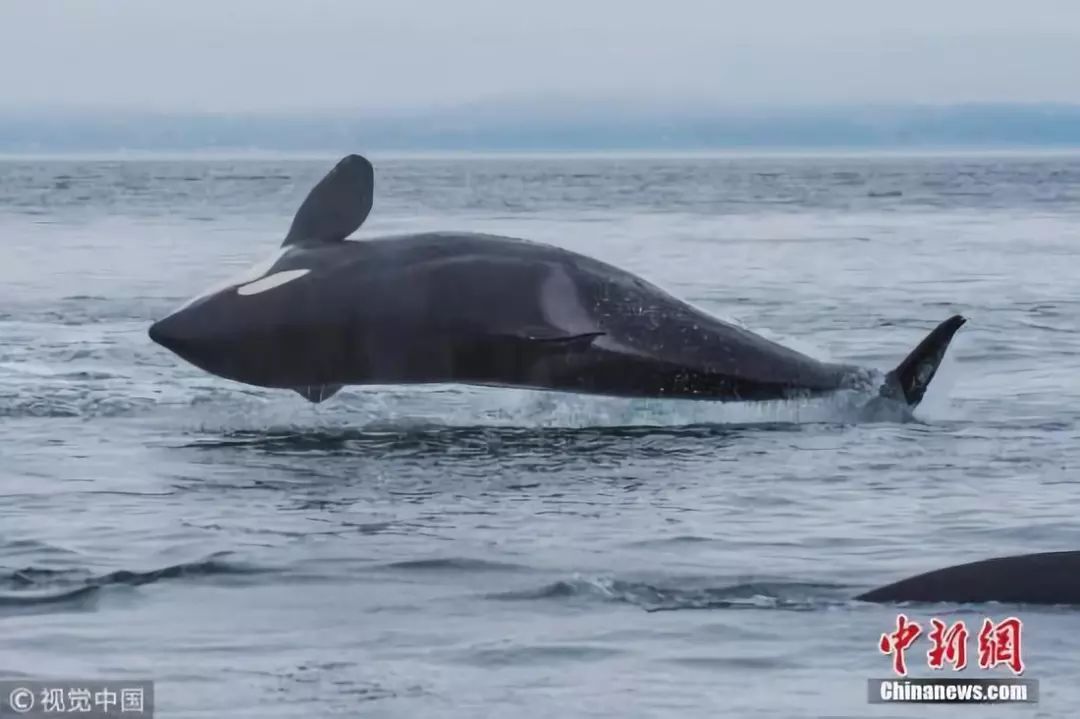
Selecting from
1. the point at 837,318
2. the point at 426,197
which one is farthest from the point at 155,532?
the point at 426,197

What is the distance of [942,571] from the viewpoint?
10.5m

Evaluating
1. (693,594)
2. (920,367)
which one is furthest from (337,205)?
(693,594)

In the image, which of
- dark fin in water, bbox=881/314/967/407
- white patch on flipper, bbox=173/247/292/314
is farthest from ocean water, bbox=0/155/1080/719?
white patch on flipper, bbox=173/247/292/314

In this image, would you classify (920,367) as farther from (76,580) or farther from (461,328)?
(76,580)

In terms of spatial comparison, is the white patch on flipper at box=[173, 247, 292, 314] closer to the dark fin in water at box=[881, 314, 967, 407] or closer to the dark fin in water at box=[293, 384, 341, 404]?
the dark fin in water at box=[293, 384, 341, 404]

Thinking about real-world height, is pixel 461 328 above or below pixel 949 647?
above

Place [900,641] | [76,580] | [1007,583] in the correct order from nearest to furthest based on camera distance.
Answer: [900,641] < [1007,583] < [76,580]

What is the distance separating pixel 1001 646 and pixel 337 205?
26.1 ft

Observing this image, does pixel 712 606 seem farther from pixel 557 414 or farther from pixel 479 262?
pixel 557 414

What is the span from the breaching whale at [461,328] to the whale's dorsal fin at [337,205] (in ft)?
0.06

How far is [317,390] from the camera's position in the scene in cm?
1631

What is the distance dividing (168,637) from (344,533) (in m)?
2.71

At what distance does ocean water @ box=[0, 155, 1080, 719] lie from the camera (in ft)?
31.1

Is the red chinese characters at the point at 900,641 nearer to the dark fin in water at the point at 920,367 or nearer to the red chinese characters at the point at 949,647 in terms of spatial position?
the red chinese characters at the point at 949,647
